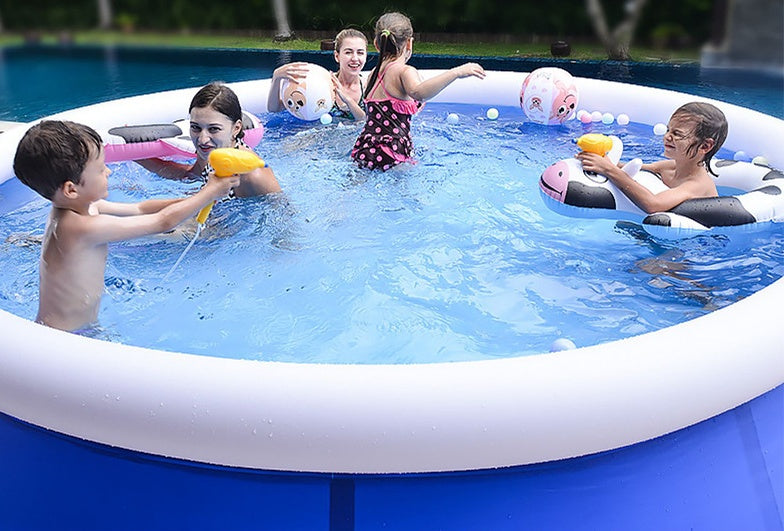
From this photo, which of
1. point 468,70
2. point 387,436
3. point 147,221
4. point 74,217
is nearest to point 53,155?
point 74,217

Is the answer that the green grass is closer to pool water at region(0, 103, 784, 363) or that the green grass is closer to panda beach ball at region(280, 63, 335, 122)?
panda beach ball at region(280, 63, 335, 122)

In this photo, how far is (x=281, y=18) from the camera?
14227mm

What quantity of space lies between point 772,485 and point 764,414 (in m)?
0.18

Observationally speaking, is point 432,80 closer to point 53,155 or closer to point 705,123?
point 705,123

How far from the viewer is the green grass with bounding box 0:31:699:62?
11398 mm

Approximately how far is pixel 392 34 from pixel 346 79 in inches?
45.7

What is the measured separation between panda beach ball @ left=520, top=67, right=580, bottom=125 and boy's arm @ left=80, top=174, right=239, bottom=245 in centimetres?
281

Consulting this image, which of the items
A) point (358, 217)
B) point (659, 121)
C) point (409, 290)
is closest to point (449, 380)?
point (409, 290)

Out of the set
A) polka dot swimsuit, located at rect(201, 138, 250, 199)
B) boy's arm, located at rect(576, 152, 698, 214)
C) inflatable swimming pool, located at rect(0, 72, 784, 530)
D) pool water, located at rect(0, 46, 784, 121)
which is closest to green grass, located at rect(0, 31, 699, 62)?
pool water, located at rect(0, 46, 784, 121)

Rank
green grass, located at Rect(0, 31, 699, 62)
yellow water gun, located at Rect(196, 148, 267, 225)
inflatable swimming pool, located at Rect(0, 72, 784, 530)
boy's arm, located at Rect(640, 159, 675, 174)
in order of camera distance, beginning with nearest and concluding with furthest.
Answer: inflatable swimming pool, located at Rect(0, 72, 784, 530), yellow water gun, located at Rect(196, 148, 267, 225), boy's arm, located at Rect(640, 159, 675, 174), green grass, located at Rect(0, 31, 699, 62)

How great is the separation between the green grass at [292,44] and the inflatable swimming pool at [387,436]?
10.1 metres

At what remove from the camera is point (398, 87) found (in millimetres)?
3875

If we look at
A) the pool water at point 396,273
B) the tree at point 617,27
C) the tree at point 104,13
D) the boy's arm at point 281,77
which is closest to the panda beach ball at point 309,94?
the boy's arm at point 281,77

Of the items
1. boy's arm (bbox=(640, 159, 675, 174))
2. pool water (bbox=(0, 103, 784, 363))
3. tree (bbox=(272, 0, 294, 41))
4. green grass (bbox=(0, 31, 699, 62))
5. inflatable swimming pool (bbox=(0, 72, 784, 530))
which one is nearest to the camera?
inflatable swimming pool (bbox=(0, 72, 784, 530))
